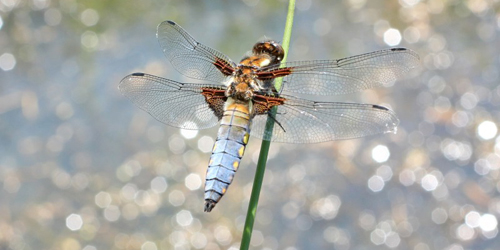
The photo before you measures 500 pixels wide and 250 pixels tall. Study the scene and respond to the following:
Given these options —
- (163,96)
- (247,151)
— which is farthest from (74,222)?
(163,96)

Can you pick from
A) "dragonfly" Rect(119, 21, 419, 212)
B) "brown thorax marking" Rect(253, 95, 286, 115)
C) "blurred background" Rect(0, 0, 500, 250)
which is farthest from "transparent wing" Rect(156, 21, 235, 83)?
"blurred background" Rect(0, 0, 500, 250)

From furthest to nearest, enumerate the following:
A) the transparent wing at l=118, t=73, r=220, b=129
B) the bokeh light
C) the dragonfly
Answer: the bokeh light → the transparent wing at l=118, t=73, r=220, b=129 → the dragonfly

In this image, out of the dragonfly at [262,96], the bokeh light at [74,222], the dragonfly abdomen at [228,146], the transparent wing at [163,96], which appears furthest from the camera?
the bokeh light at [74,222]

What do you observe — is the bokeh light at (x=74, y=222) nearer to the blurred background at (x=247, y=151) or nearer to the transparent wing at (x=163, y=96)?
the blurred background at (x=247, y=151)

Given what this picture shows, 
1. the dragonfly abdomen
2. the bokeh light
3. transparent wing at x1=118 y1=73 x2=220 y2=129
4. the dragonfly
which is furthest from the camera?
the bokeh light

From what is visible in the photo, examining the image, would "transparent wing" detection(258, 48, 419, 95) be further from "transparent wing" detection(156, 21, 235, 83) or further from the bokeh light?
the bokeh light

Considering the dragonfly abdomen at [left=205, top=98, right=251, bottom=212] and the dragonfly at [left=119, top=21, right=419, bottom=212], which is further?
the dragonfly at [left=119, top=21, right=419, bottom=212]

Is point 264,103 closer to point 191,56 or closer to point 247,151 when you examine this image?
point 191,56

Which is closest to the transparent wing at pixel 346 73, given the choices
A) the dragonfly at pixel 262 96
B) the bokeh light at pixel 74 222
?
the dragonfly at pixel 262 96
